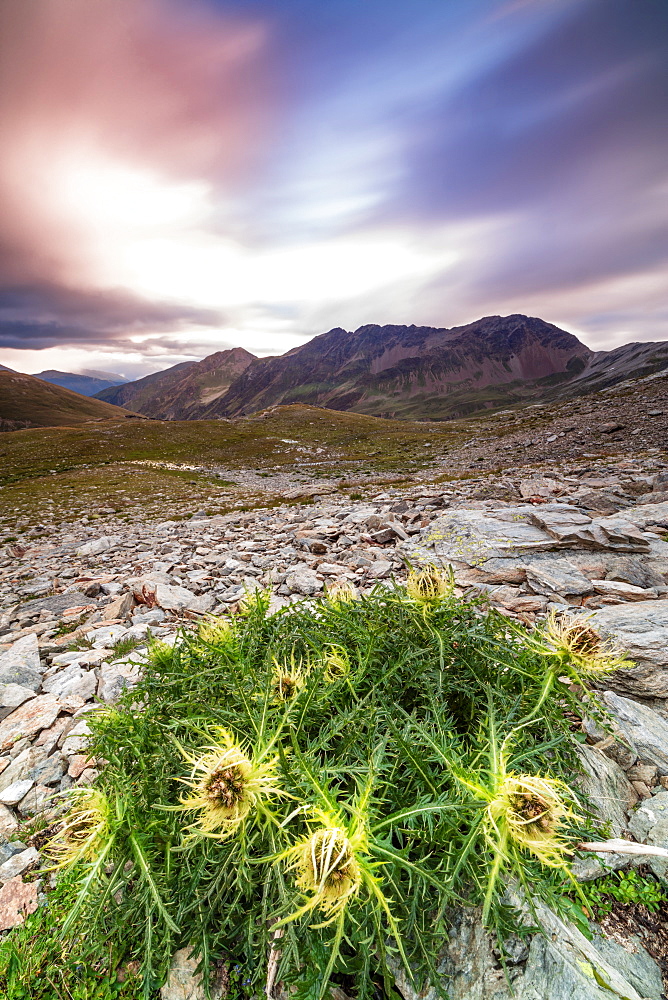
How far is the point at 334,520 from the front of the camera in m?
13.7

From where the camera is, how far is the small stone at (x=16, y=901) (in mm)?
2625

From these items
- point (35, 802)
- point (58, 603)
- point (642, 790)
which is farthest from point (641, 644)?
point (58, 603)

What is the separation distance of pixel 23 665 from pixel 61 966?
15.9 ft

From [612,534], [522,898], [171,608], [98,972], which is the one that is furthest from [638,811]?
[171,608]

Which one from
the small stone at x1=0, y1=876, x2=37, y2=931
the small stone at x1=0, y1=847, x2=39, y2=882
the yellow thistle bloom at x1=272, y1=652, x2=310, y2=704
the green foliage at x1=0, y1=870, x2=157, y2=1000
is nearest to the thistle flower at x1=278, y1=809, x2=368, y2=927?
the yellow thistle bloom at x1=272, y1=652, x2=310, y2=704

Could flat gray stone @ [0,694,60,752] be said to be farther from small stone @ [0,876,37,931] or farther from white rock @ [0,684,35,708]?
small stone @ [0,876,37,931]

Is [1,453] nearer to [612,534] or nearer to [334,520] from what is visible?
[334,520]

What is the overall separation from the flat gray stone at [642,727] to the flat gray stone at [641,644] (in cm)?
18

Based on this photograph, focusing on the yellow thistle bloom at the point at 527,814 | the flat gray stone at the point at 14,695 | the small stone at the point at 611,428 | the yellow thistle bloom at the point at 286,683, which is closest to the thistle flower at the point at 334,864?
the yellow thistle bloom at the point at 527,814

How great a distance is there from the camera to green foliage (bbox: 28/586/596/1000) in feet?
4.47

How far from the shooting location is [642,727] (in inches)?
110

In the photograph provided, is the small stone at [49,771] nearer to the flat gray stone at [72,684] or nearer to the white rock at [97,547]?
the flat gray stone at [72,684]

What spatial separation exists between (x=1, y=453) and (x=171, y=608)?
75592 millimetres

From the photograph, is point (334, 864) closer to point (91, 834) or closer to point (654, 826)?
point (91, 834)
